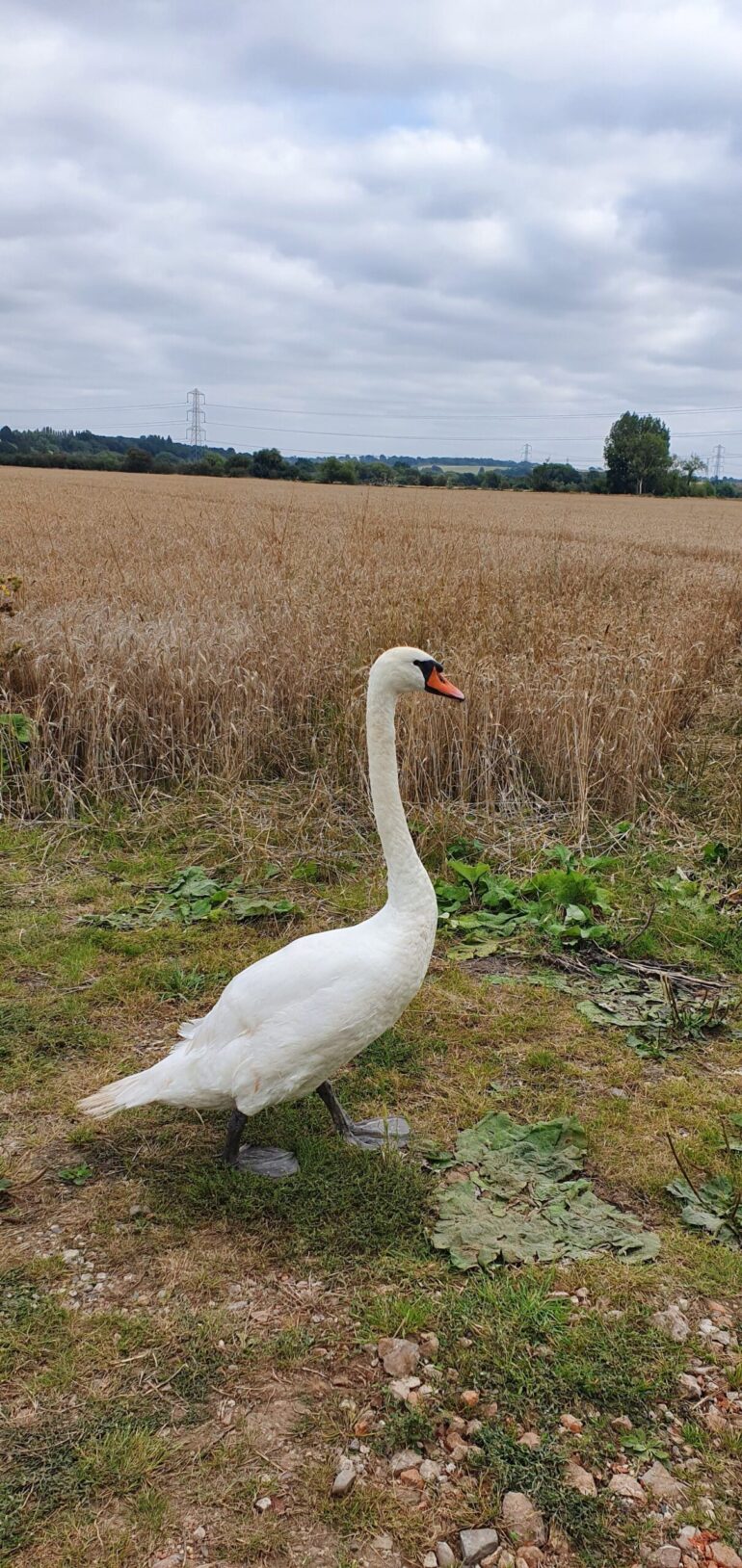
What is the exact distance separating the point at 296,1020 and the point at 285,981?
0.45ft

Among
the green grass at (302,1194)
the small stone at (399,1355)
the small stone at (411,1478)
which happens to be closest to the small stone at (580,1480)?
the small stone at (411,1478)

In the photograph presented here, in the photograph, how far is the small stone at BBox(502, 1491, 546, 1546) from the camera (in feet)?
7.38

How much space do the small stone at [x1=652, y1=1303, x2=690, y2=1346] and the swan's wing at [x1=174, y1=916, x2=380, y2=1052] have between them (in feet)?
4.29

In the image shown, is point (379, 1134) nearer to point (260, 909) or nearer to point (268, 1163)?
point (268, 1163)

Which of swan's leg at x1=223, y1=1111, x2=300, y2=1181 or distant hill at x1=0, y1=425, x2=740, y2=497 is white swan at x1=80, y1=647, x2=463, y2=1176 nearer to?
swan's leg at x1=223, y1=1111, x2=300, y2=1181

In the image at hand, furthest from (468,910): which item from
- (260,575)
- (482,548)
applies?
(482,548)

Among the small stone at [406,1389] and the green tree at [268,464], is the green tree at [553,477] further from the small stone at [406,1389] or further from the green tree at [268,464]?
the small stone at [406,1389]

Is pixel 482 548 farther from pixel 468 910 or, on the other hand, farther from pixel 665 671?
pixel 468 910

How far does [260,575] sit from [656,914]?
6167 millimetres

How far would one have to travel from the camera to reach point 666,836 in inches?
253

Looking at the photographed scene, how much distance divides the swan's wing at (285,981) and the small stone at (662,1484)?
1496 millimetres

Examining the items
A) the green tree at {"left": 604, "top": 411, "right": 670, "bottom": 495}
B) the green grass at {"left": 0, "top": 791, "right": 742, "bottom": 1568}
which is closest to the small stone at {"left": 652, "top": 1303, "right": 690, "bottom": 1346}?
the green grass at {"left": 0, "top": 791, "right": 742, "bottom": 1568}

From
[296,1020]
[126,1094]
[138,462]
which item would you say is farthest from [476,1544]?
[138,462]

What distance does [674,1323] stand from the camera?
9.32 ft
